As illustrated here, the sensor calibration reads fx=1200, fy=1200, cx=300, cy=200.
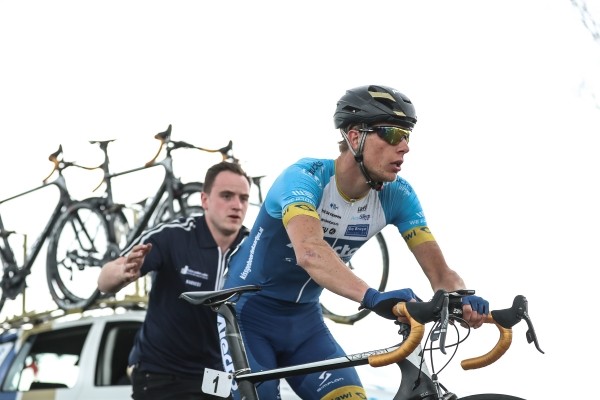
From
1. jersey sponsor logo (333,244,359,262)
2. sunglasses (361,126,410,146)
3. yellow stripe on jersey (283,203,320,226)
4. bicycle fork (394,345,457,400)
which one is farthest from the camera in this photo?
jersey sponsor logo (333,244,359,262)

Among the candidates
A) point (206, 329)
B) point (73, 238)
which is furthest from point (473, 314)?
point (73, 238)

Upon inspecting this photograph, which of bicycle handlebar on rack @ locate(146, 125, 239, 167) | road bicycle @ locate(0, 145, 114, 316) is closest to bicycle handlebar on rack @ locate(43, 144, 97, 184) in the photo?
road bicycle @ locate(0, 145, 114, 316)

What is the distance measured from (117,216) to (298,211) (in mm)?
5320

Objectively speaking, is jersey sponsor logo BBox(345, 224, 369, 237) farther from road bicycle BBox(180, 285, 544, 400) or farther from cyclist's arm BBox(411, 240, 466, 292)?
road bicycle BBox(180, 285, 544, 400)

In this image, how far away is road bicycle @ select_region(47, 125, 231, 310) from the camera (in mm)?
8836

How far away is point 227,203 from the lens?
654 cm

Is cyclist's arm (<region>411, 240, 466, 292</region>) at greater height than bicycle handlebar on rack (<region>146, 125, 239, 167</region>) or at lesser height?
lesser

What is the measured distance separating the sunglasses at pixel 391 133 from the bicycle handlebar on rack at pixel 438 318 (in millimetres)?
808

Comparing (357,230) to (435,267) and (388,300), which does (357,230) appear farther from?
(388,300)

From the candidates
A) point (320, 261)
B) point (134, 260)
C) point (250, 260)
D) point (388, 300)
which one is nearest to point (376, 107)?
point (320, 261)

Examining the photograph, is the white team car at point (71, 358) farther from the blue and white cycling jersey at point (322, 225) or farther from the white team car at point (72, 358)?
the blue and white cycling jersey at point (322, 225)

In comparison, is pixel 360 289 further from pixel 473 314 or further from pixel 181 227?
pixel 181 227

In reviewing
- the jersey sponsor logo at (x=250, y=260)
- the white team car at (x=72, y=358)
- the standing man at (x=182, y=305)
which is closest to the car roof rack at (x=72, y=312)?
the white team car at (x=72, y=358)

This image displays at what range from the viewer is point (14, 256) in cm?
1070
